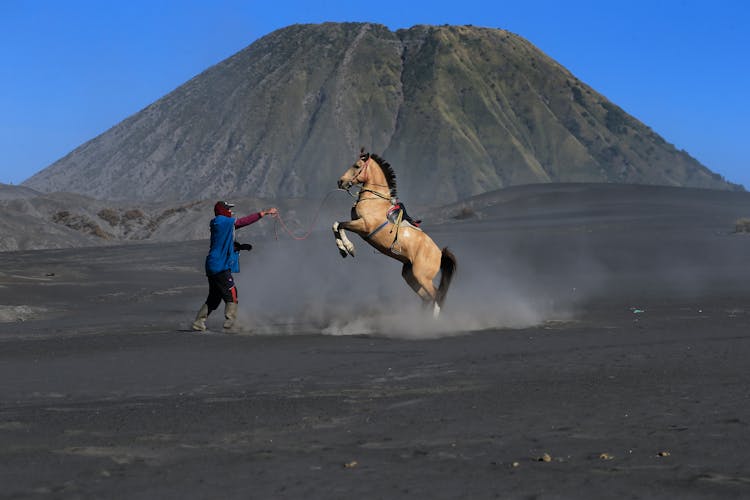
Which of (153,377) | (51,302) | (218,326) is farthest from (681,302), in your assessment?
(51,302)

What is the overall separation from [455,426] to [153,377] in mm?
4761

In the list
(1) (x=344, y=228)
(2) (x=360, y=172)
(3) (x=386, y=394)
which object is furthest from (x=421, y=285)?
(3) (x=386, y=394)

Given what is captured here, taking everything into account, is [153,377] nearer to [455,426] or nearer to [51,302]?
[455,426]

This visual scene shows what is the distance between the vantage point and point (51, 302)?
25.2 metres

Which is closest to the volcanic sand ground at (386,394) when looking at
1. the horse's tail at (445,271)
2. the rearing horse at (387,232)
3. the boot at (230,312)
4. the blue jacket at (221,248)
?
the boot at (230,312)

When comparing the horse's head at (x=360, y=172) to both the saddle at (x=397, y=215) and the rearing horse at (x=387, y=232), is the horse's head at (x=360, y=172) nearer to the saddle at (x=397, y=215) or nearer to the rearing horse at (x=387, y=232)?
the rearing horse at (x=387, y=232)

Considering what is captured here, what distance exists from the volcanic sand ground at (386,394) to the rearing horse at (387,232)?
68 centimetres

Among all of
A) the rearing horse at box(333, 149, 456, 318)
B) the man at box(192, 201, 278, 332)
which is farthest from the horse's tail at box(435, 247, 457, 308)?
the man at box(192, 201, 278, 332)

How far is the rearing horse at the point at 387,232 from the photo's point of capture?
1681cm

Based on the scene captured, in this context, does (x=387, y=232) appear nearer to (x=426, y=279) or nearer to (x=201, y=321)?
(x=426, y=279)

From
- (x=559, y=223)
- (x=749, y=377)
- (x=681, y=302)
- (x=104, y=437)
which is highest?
(x=559, y=223)

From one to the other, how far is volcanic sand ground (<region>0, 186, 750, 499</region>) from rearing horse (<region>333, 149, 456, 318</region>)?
68 cm

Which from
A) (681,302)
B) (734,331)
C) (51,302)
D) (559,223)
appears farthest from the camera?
(559,223)

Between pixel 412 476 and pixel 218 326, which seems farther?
pixel 218 326
